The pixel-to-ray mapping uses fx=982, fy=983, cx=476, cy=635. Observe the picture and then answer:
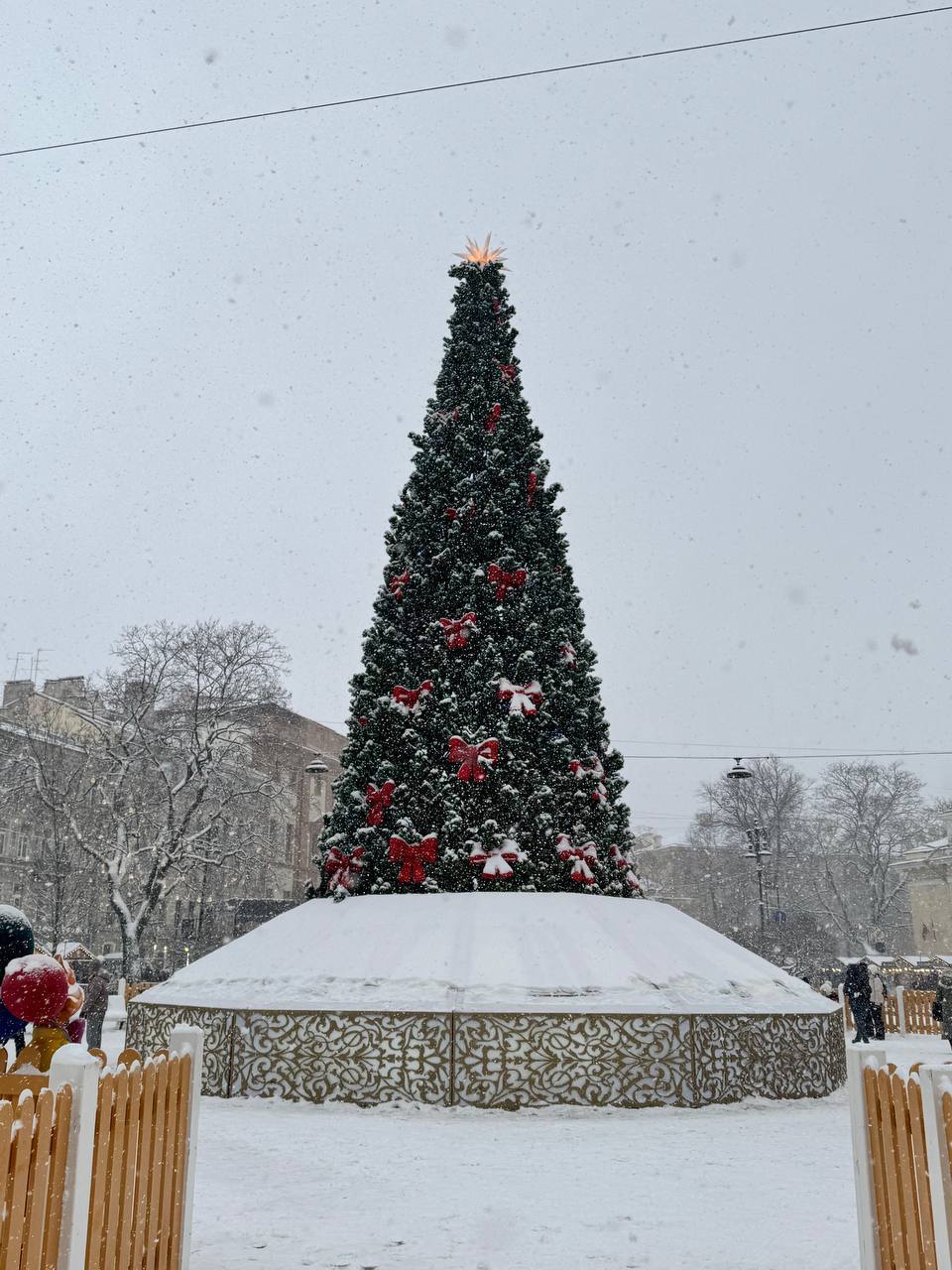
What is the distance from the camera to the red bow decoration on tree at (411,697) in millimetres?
14445

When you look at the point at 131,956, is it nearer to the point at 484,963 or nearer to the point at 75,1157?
the point at 484,963

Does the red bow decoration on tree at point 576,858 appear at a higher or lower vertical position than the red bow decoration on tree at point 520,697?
lower

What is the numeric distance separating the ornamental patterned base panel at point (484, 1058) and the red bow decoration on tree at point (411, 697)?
4651 millimetres

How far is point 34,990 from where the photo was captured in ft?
14.2

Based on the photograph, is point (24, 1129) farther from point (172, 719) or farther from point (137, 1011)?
point (172, 719)

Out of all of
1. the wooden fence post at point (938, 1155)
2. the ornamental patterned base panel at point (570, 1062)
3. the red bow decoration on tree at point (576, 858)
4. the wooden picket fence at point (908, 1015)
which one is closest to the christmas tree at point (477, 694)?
the red bow decoration on tree at point (576, 858)

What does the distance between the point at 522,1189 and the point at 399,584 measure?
9.62 metres

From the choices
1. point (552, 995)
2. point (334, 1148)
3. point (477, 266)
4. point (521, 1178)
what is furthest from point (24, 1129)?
point (477, 266)

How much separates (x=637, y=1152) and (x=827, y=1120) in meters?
3.05

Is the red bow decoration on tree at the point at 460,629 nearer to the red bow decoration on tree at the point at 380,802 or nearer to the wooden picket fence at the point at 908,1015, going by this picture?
the red bow decoration on tree at the point at 380,802

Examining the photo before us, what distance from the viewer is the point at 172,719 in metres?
36.0

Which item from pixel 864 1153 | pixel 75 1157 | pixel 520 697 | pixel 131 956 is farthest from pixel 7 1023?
pixel 131 956

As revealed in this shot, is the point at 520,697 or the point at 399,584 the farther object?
the point at 399,584

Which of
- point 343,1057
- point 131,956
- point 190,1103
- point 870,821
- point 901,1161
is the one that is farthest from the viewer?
point 870,821
